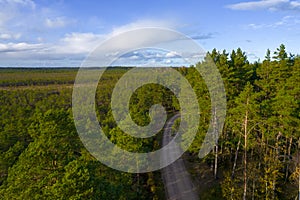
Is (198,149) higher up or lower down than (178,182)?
higher up

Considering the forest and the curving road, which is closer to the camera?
the forest

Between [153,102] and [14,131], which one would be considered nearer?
[14,131]

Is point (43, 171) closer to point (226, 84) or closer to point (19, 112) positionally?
point (226, 84)

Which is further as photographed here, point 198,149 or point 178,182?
point 198,149

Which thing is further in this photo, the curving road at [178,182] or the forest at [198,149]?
the curving road at [178,182]

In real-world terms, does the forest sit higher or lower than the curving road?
higher

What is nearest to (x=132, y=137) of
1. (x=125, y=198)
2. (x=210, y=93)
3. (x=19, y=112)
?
(x=125, y=198)

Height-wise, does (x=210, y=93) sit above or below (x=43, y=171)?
above

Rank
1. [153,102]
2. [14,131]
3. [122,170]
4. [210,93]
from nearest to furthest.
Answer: [122,170], [210,93], [14,131], [153,102]
